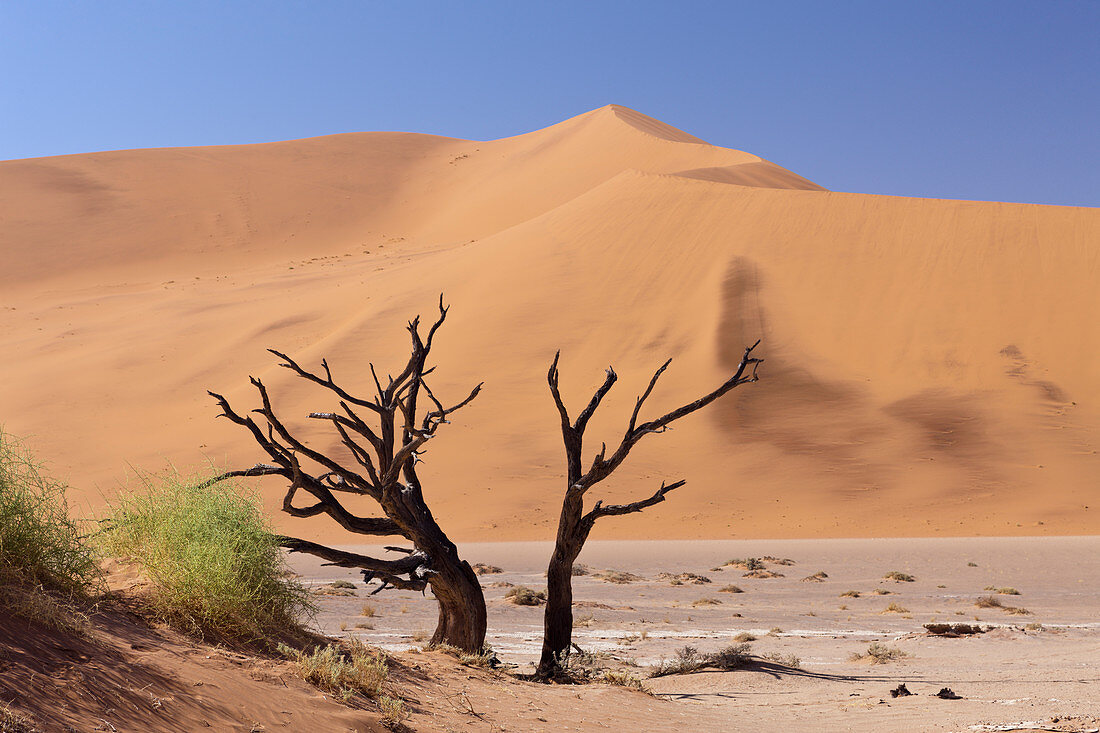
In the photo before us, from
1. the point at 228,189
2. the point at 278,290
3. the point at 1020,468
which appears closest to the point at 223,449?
the point at 278,290

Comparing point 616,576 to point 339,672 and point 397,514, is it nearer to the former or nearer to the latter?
point 397,514

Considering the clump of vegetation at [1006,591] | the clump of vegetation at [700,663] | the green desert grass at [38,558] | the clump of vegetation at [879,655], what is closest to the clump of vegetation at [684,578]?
the clump of vegetation at [1006,591]

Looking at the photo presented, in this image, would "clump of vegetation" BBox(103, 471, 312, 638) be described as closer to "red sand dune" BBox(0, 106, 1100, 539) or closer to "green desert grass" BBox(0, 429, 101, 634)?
"green desert grass" BBox(0, 429, 101, 634)

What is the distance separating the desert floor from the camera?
Answer: 23.6ft

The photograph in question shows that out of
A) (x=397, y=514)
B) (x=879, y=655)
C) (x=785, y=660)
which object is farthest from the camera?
(x=879, y=655)

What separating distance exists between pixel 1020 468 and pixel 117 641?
1059 inches

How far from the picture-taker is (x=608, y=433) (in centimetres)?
2752

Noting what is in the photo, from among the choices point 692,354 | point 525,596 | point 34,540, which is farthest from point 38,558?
point 692,354

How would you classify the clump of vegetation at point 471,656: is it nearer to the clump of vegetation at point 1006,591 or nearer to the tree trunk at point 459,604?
the tree trunk at point 459,604

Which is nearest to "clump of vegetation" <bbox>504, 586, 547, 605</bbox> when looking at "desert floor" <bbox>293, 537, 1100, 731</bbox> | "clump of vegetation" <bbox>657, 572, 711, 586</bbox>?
"desert floor" <bbox>293, 537, 1100, 731</bbox>

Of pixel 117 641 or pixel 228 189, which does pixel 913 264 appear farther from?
pixel 228 189

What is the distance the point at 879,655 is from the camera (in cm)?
1029

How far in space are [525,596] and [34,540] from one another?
10.4 meters

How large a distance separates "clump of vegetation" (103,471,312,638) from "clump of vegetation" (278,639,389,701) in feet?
1.39
